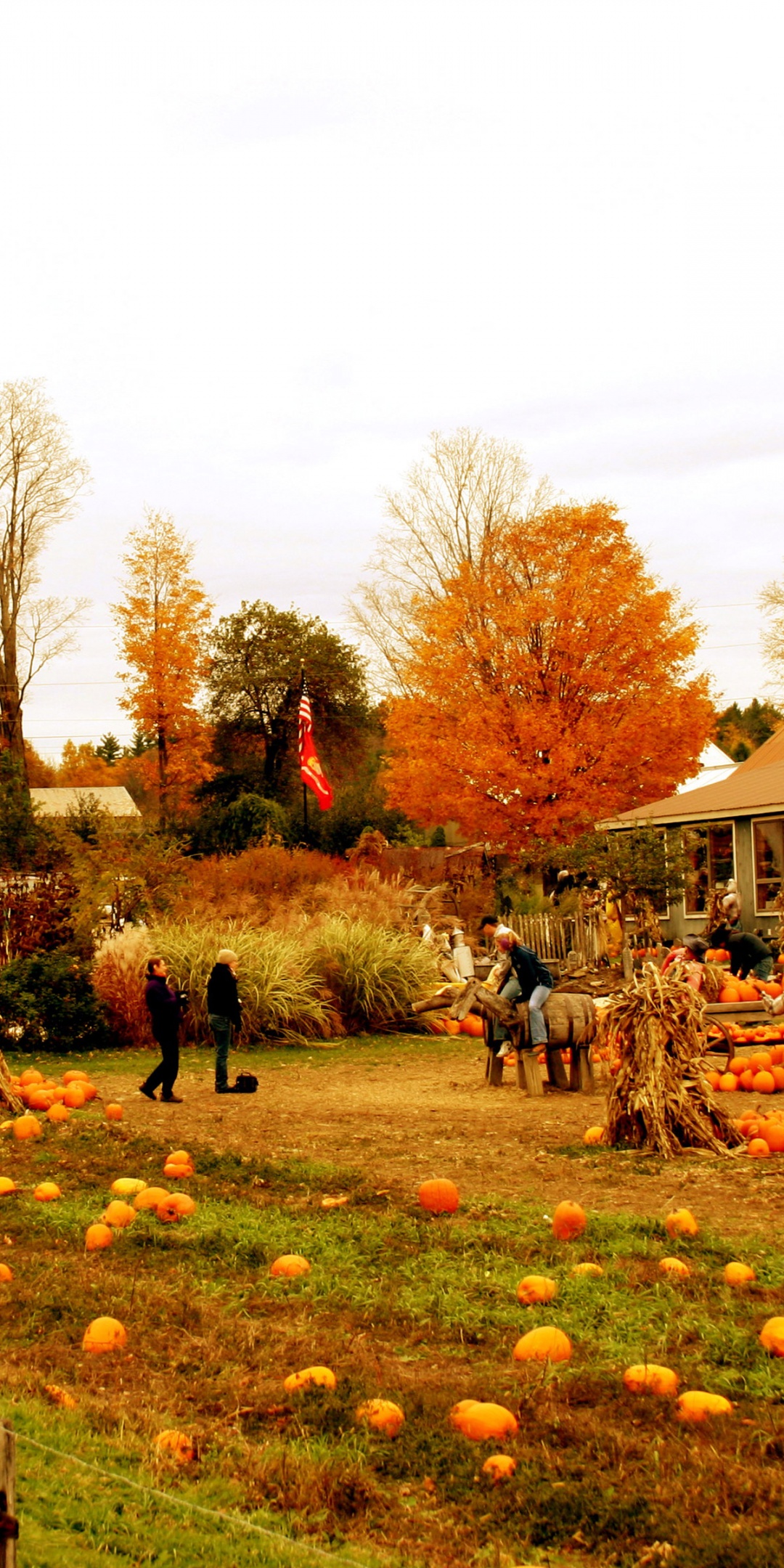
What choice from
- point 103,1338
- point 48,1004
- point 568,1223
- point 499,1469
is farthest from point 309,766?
point 499,1469

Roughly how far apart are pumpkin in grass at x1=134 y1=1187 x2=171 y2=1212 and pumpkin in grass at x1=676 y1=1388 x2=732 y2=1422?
314 centimetres

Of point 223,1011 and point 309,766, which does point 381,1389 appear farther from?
point 309,766

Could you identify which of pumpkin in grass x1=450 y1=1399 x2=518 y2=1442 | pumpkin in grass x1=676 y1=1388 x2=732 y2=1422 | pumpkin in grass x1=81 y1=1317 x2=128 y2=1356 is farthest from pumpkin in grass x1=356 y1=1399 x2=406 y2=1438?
pumpkin in grass x1=81 y1=1317 x2=128 y2=1356

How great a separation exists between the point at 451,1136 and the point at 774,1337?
15.5 ft

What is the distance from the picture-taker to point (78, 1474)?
11.1 ft

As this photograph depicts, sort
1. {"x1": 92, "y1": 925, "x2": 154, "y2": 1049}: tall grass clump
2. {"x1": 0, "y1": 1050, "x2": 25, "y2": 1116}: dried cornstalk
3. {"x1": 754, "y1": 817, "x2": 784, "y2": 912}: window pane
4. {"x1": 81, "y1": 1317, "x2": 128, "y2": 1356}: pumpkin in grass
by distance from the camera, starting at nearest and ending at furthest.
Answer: {"x1": 81, "y1": 1317, "x2": 128, "y2": 1356}: pumpkin in grass → {"x1": 0, "y1": 1050, "x2": 25, "y2": 1116}: dried cornstalk → {"x1": 92, "y1": 925, "x2": 154, "y2": 1049}: tall grass clump → {"x1": 754, "y1": 817, "x2": 784, "y2": 912}: window pane

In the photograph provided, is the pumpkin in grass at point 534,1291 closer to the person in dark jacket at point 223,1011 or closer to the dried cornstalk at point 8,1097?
the dried cornstalk at point 8,1097

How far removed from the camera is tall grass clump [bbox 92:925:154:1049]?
1526 centimetres

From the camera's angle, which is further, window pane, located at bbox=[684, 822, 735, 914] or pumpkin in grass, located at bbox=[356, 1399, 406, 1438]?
window pane, located at bbox=[684, 822, 735, 914]

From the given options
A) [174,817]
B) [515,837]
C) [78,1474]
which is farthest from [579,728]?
[78,1474]

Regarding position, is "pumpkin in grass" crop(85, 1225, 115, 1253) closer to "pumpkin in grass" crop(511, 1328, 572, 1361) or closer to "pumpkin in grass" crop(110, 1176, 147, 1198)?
"pumpkin in grass" crop(110, 1176, 147, 1198)

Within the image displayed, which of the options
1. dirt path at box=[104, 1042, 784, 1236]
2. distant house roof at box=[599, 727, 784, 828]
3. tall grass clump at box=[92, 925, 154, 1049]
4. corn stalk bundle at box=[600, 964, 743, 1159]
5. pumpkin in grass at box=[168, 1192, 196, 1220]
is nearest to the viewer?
pumpkin in grass at box=[168, 1192, 196, 1220]

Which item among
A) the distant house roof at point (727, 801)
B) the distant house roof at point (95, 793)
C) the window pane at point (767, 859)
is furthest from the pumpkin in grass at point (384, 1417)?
the distant house roof at point (95, 793)

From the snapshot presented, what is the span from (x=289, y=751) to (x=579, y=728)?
2450 centimetres
